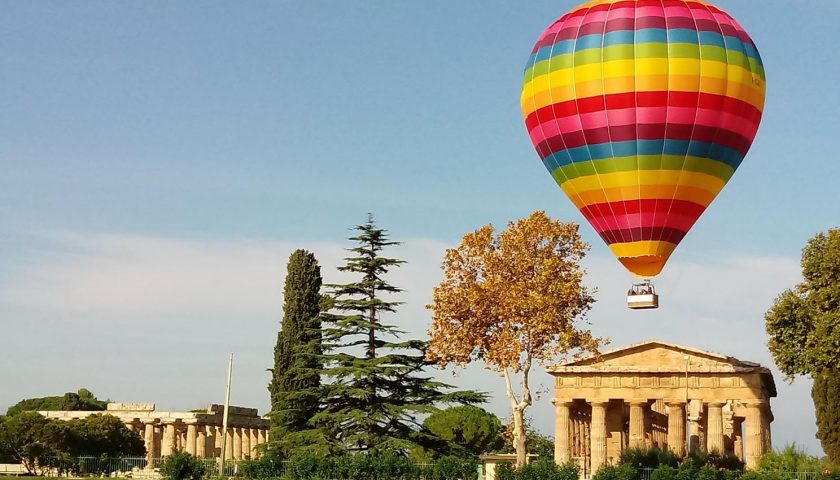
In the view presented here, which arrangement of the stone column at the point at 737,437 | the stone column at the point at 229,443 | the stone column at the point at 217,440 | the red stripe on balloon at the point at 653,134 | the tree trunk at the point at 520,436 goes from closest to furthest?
the red stripe on balloon at the point at 653,134, the tree trunk at the point at 520,436, the stone column at the point at 737,437, the stone column at the point at 217,440, the stone column at the point at 229,443

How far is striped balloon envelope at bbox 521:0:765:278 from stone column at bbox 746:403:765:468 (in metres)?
28.4

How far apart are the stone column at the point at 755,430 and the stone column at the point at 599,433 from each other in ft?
28.7

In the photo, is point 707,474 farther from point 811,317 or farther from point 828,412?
point 828,412

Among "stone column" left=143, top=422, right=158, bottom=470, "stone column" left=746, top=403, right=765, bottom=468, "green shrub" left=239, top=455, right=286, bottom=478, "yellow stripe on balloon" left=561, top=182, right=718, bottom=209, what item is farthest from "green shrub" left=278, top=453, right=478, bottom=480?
"stone column" left=143, top=422, right=158, bottom=470

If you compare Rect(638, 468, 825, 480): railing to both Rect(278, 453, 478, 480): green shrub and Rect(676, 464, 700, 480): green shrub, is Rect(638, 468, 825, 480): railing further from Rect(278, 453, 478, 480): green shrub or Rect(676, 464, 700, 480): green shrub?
Rect(278, 453, 478, 480): green shrub

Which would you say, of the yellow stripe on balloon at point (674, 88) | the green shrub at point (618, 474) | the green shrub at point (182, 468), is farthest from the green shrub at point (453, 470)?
the yellow stripe on balloon at point (674, 88)

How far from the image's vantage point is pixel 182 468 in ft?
168

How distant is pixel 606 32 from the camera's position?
1598 inches

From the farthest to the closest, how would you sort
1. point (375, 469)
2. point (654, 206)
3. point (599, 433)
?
point (599, 433)
point (375, 469)
point (654, 206)

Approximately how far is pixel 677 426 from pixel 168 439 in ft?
126

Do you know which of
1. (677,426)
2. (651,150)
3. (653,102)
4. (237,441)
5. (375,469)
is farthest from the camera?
(237,441)

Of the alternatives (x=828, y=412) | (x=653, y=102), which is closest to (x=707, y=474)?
(x=653, y=102)

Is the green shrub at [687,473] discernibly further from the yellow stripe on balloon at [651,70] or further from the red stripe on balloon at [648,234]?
the yellow stripe on balloon at [651,70]

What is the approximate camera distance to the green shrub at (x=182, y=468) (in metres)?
50.9
